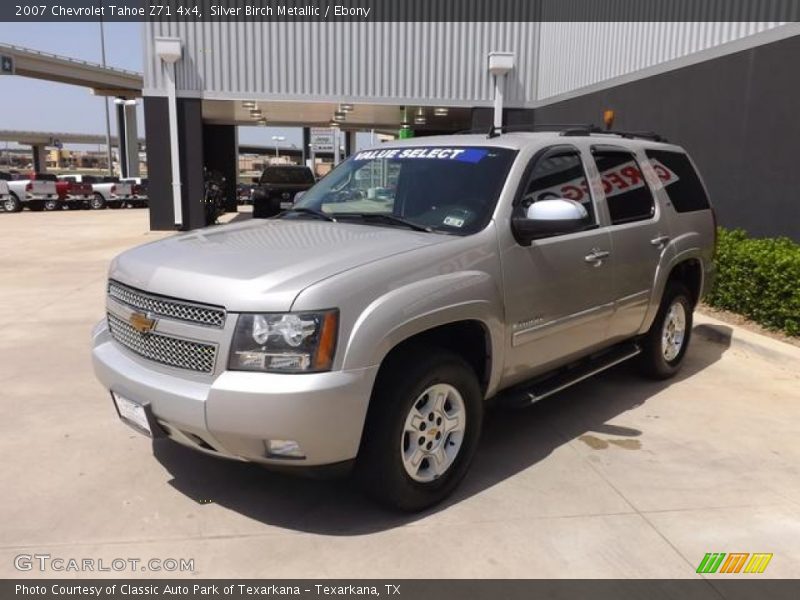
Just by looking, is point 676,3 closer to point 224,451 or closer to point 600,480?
point 600,480

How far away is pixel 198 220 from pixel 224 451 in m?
14.4

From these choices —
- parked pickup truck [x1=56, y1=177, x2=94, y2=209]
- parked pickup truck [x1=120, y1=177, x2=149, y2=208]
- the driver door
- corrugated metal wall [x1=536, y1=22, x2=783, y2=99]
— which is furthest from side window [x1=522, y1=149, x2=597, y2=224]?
parked pickup truck [x1=120, y1=177, x2=149, y2=208]

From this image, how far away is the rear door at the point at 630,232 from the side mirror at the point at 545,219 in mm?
984

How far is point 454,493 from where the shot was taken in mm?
3785

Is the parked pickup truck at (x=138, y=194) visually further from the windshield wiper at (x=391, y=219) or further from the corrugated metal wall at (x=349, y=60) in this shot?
the windshield wiper at (x=391, y=219)

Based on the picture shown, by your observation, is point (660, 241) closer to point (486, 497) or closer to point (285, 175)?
point (486, 497)

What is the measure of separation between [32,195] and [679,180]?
1140 inches

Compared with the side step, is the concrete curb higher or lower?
lower

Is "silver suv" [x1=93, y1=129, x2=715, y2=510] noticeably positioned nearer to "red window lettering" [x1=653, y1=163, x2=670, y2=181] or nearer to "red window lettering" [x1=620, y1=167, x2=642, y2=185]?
"red window lettering" [x1=620, y1=167, x2=642, y2=185]

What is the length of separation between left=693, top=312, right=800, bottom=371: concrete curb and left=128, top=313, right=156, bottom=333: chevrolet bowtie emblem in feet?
17.5

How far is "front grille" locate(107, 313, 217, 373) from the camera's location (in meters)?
3.12

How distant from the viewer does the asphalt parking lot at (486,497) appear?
3186 mm

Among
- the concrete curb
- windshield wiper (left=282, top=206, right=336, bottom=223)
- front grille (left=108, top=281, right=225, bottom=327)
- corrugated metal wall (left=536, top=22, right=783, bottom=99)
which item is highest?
corrugated metal wall (left=536, top=22, right=783, bottom=99)
